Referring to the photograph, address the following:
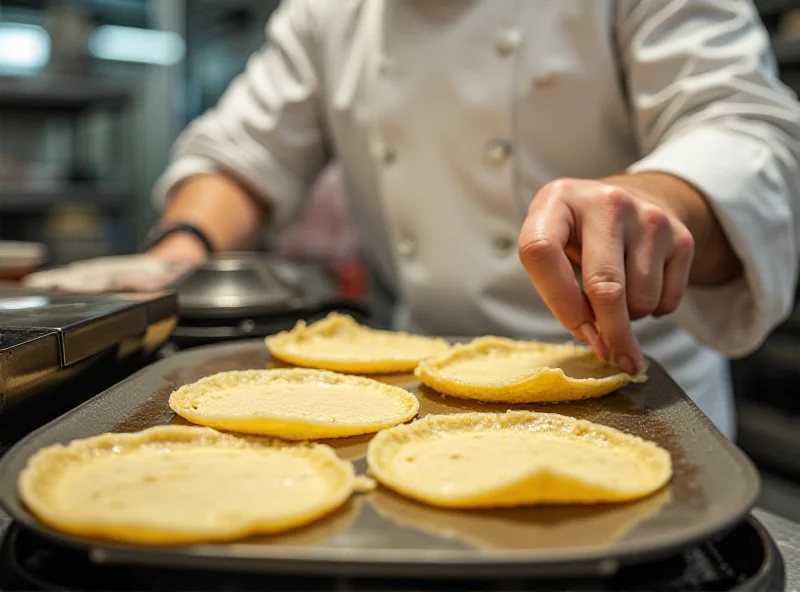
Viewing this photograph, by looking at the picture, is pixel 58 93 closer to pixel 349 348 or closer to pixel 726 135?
pixel 349 348

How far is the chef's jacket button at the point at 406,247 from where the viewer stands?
82.9 inches

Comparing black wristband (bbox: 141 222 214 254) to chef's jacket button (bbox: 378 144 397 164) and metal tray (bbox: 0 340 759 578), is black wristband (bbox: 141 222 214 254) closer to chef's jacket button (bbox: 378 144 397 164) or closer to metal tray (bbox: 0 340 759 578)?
chef's jacket button (bbox: 378 144 397 164)

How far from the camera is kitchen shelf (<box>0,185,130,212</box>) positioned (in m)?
5.11

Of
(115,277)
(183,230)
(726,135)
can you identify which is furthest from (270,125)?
(726,135)

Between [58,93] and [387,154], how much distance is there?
3.97 m

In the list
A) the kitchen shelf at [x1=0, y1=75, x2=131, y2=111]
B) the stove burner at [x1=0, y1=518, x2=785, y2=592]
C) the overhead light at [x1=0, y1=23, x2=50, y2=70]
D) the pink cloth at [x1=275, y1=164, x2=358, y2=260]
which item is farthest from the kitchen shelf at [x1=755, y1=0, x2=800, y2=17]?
the overhead light at [x1=0, y1=23, x2=50, y2=70]

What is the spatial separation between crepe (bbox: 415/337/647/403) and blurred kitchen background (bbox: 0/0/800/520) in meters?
1.84

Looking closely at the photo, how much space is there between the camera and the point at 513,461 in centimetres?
90

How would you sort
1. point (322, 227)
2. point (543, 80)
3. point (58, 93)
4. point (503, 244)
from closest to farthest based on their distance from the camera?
1. point (543, 80)
2. point (503, 244)
3. point (322, 227)
4. point (58, 93)

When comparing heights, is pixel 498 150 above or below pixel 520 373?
above

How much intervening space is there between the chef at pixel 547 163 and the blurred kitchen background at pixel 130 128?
0.74 metres

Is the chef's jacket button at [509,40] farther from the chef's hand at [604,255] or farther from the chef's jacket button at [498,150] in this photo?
the chef's hand at [604,255]

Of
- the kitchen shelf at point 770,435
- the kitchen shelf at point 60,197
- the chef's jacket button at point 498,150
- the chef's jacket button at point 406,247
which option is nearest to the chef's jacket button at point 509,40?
the chef's jacket button at point 498,150

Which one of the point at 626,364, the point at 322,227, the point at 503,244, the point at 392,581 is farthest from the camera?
the point at 322,227
